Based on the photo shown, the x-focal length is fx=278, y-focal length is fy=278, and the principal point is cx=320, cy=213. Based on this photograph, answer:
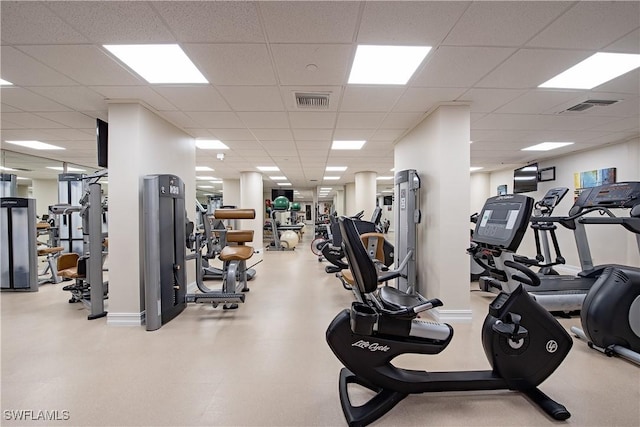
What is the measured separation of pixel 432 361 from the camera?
2.52 metres

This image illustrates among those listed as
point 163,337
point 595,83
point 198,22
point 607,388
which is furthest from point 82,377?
point 595,83

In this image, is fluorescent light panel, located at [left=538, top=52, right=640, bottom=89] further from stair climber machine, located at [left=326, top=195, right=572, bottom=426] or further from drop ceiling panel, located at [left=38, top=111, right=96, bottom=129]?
drop ceiling panel, located at [left=38, top=111, right=96, bottom=129]

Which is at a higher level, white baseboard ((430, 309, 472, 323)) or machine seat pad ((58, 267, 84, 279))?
machine seat pad ((58, 267, 84, 279))

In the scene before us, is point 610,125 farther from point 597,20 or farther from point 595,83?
point 597,20

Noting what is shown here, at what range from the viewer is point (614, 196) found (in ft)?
9.21

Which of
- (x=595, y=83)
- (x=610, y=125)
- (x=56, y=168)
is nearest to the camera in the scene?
(x=595, y=83)

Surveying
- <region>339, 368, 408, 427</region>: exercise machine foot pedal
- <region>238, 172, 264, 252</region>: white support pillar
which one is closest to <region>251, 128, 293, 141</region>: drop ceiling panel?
<region>339, 368, 408, 427</region>: exercise machine foot pedal

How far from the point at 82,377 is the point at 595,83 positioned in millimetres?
5523

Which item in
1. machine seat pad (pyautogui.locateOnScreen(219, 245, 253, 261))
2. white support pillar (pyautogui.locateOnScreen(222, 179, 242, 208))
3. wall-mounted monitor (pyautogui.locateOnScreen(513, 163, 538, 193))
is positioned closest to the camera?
machine seat pad (pyautogui.locateOnScreen(219, 245, 253, 261))

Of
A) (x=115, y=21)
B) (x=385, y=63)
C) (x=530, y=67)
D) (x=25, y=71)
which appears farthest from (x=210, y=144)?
(x=530, y=67)

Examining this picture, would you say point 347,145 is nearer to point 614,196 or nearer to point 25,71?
point 614,196

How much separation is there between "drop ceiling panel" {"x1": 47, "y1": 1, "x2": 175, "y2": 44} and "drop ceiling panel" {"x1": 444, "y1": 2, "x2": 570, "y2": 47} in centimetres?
212

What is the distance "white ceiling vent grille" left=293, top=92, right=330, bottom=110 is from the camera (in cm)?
310

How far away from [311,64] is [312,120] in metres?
1.49
